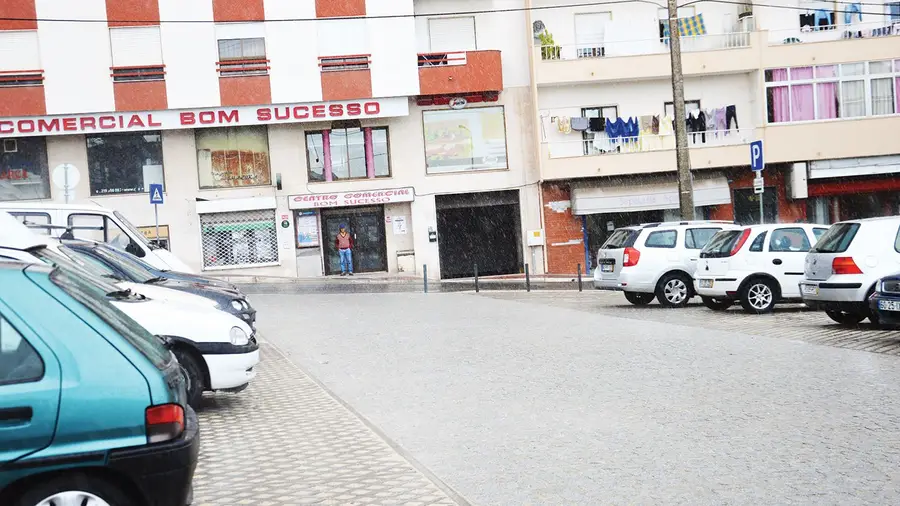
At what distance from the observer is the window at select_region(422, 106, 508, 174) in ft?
124

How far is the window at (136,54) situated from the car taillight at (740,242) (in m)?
23.7

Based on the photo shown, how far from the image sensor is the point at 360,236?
37781mm

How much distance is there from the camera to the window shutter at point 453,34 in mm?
38094

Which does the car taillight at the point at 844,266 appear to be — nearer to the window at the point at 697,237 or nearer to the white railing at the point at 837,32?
the window at the point at 697,237

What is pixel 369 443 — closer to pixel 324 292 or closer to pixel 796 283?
pixel 796 283

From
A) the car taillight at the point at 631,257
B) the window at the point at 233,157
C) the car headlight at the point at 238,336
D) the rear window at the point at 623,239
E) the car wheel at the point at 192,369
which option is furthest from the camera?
the window at the point at 233,157

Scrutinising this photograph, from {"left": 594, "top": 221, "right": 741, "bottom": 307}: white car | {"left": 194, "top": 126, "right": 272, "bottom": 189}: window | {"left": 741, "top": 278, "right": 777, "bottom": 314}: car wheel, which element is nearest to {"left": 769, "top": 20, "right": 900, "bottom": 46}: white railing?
{"left": 194, "top": 126, "right": 272, "bottom": 189}: window

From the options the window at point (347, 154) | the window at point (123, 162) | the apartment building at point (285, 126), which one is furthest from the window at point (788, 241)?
the window at point (123, 162)

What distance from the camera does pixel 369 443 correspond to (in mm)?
8211

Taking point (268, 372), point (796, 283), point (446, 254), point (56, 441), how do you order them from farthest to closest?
point (446, 254)
point (796, 283)
point (268, 372)
point (56, 441)

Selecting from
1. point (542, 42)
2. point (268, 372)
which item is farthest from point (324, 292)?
point (268, 372)

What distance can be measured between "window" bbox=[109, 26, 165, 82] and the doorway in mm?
7733

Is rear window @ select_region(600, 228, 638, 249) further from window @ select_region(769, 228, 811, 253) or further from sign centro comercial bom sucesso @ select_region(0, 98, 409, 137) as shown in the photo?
sign centro comercial bom sucesso @ select_region(0, 98, 409, 137)

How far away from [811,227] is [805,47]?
20.5m
